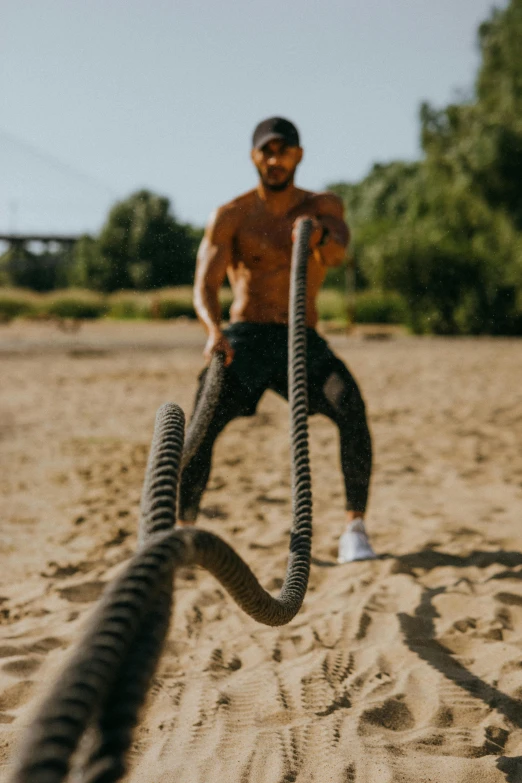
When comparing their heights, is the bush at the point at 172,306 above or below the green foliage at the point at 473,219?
below

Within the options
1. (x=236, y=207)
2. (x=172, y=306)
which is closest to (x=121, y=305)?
(x=172, y=306)

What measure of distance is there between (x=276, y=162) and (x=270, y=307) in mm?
699

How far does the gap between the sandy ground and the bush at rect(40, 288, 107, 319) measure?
31658mm

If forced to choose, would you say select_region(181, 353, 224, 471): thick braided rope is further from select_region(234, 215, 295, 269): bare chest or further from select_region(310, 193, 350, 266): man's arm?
select_region(310, 193, 350, 266): man's arm

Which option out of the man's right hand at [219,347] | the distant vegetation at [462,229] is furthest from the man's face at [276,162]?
the distant vegetation at [462,229]

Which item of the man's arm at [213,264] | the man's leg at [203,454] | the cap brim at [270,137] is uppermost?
the cap brim at [270,137]

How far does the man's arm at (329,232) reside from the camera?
365 centimetres

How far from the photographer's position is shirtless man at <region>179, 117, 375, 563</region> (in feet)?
11.9

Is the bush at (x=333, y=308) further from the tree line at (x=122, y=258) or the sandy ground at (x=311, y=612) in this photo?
the sandy ground at (x=311, y=612)

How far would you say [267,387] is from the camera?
3688 mm

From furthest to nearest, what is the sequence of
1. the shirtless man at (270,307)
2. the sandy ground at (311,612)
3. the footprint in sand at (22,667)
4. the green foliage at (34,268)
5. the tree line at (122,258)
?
the green foliage at (34,268), the tree line at (122,258), the shirtless man at (270,307), the footprint in sand at (22,667), the sandy ground at (311,612)

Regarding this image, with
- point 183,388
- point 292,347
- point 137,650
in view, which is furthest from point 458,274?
point 137,650

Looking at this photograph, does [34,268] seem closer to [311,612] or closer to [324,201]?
[324,201]

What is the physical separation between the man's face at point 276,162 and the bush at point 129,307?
34716 millimetres
